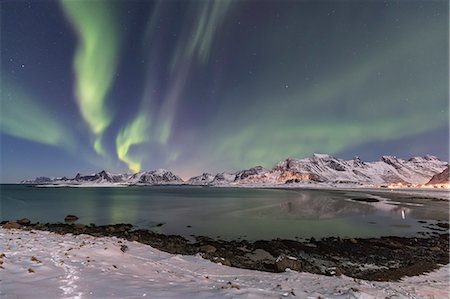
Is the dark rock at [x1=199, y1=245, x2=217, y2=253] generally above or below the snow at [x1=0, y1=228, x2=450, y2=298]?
below

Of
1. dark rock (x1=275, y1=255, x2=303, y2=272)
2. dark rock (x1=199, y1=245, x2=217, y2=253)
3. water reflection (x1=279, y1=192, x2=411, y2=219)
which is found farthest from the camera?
water reflection (x1=279, y1=192, x2=411, y2=219)

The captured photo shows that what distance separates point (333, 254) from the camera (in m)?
22.9

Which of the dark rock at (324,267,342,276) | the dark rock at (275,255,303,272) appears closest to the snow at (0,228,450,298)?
the dark rock at (275,255,303,272)

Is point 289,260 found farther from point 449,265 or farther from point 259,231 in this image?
point 259,231

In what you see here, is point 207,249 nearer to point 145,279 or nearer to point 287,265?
point 287,265

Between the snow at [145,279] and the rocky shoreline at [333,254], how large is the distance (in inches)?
85.9

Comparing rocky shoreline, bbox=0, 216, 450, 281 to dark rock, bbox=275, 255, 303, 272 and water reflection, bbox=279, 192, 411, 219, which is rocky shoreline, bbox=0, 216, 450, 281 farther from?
water reflection, bbox=279, 192, 411, 219

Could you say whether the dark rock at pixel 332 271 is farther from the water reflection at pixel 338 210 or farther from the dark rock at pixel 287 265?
the water reflection at pixel 338 210

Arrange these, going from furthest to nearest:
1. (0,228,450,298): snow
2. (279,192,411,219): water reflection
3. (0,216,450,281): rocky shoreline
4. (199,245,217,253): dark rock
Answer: (279,192,411,219): water reflection, (199,245,217,253): dark rock, (0,216,450,281): rocky shoreline, (0,228,450,298): snow

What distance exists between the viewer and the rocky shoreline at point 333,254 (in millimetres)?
18109

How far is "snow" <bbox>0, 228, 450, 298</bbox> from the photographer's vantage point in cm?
897

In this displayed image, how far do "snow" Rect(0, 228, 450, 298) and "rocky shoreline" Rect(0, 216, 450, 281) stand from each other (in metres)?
2.18

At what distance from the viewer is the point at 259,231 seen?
33375mm

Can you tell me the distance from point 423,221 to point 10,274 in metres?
51.3
